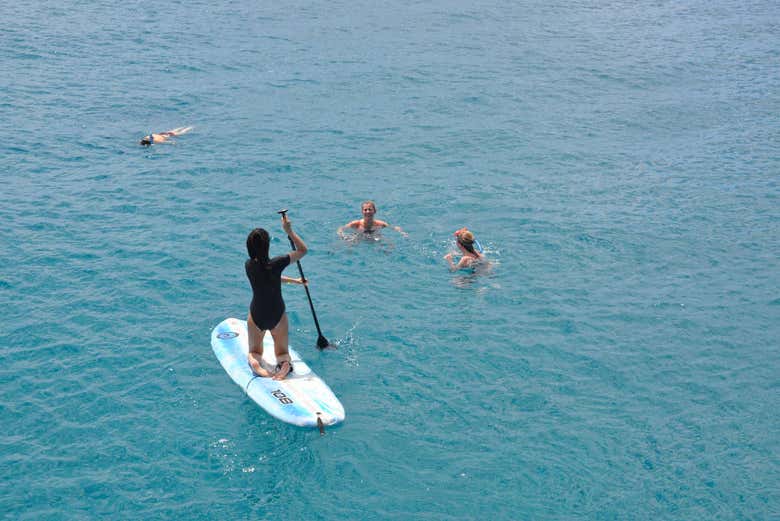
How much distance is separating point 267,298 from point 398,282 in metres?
4.17

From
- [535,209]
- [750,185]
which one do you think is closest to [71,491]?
[535,209]

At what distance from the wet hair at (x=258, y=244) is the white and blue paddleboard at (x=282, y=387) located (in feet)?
6.57

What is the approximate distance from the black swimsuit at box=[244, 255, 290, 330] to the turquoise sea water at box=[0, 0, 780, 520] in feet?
4.43

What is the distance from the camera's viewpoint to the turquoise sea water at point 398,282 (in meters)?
10.3

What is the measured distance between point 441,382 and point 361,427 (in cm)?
176

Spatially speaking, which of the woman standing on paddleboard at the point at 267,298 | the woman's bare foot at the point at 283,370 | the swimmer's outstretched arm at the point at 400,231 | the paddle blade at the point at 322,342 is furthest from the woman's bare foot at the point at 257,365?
the swimmer's outstretched arm at the point at 400,231

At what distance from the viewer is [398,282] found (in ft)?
49.2

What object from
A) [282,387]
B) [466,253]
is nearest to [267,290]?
[282,387]

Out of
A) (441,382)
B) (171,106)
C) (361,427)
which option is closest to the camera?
(361,427)

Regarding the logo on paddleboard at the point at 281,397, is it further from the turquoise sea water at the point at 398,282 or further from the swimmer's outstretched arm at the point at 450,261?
the swimmer's outstretched arm at the point at 450,261

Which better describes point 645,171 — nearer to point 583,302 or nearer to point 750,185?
point 750,185

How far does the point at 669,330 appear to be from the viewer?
13.6 meters

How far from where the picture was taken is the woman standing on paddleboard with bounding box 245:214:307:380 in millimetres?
11039

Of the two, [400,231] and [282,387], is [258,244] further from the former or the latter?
[400,231]
